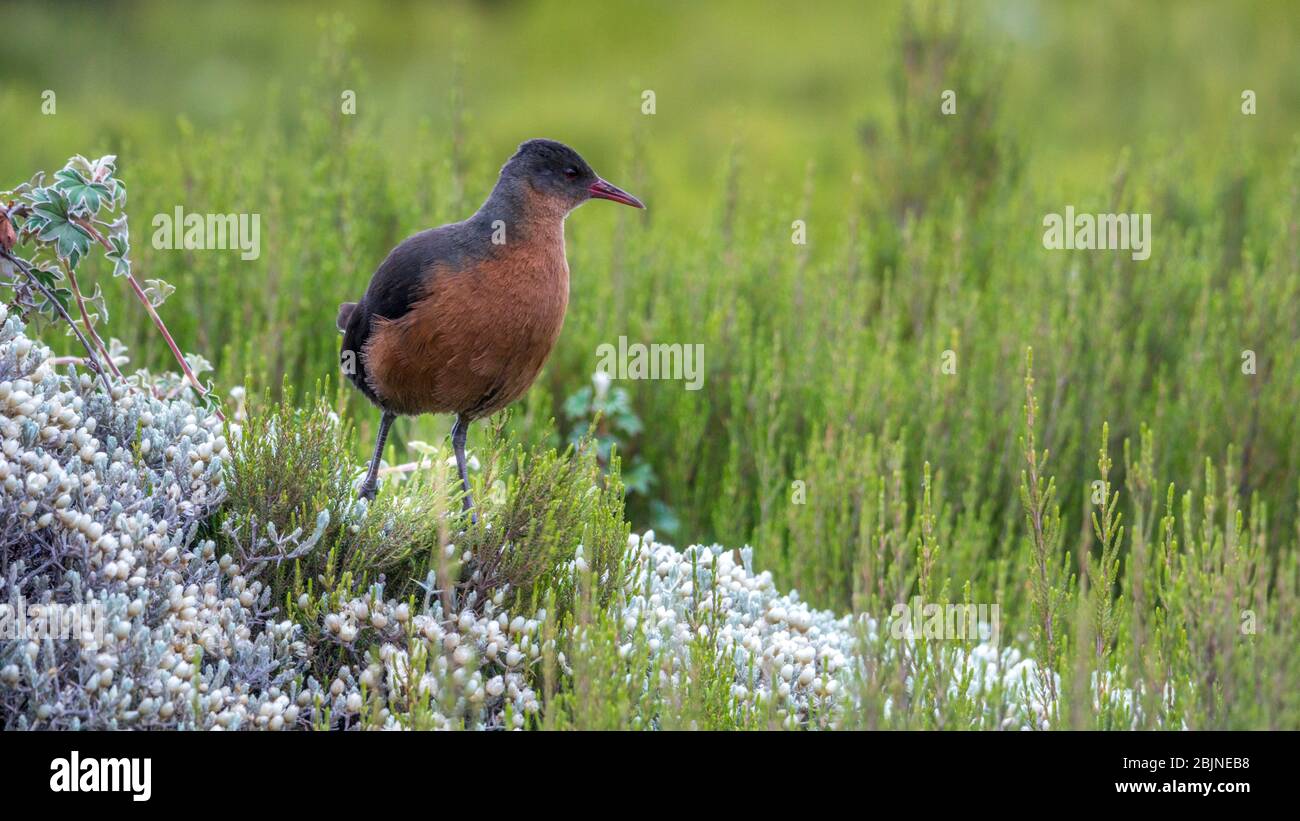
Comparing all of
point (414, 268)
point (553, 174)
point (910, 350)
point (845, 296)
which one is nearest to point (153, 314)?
point (414, 268)

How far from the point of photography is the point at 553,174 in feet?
13.0

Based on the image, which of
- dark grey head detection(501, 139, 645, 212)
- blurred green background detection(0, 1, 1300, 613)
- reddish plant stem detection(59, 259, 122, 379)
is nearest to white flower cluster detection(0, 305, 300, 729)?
reddish plant stem detection(59, 259, 122, 379)

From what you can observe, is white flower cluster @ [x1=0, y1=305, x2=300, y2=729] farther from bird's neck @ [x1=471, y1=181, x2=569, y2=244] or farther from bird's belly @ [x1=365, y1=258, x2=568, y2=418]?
bird's neck @ [x1=471, y1=181, x2=569, y2=244]

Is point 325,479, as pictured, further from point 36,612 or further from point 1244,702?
point 1244,702

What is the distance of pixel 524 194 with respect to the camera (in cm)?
389

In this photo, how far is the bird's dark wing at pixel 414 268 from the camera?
3.78 m

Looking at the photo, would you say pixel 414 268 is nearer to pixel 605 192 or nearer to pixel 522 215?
pixel 522 215

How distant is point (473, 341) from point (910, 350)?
3696 mm

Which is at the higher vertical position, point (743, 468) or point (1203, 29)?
point (1203, 29)

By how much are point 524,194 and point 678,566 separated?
1.31 meters

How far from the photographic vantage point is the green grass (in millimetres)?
3484
